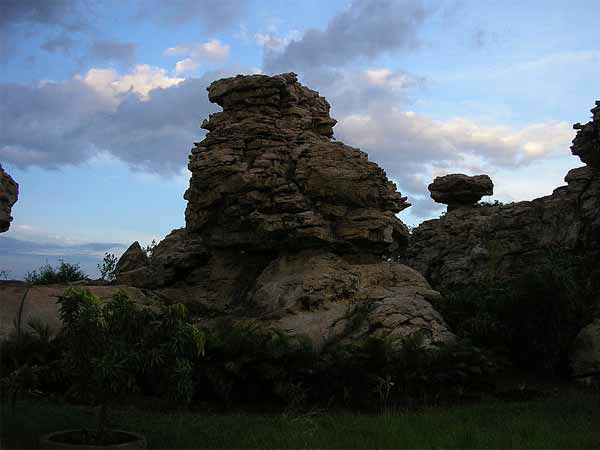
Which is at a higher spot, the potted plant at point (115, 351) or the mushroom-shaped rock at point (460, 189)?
the mushroom-shaped rock at point (460, 189)

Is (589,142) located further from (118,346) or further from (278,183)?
(118,346)

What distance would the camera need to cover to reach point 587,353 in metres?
15.4

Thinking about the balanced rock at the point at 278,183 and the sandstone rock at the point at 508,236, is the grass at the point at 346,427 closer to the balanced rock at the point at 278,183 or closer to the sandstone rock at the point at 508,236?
the balanced rock at the point at 278,183

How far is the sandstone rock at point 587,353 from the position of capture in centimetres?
1513

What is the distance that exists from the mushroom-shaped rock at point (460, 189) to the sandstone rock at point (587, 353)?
9.35 m

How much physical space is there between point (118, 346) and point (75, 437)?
129 centimetres

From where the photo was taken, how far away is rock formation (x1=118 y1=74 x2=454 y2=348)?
16141 millimetres

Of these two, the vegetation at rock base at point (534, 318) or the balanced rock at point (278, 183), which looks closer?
the vegetation at rock base at point (534, 318)

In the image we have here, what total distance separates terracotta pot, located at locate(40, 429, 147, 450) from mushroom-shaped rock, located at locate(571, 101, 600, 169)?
596 inches

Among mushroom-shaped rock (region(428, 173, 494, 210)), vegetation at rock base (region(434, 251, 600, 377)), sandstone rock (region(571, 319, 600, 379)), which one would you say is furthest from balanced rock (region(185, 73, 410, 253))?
mushroom-shaped rock (region(428, 173, 494, 210))

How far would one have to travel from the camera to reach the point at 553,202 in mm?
21047

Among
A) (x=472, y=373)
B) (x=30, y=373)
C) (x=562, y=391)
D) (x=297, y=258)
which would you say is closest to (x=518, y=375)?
(x=562, y=391)

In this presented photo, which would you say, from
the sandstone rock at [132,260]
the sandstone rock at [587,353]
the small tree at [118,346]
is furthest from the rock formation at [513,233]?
the small tree at [118,346]

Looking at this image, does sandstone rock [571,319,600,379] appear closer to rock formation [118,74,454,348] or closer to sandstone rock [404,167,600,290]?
rock formation [118,74,454,348]
